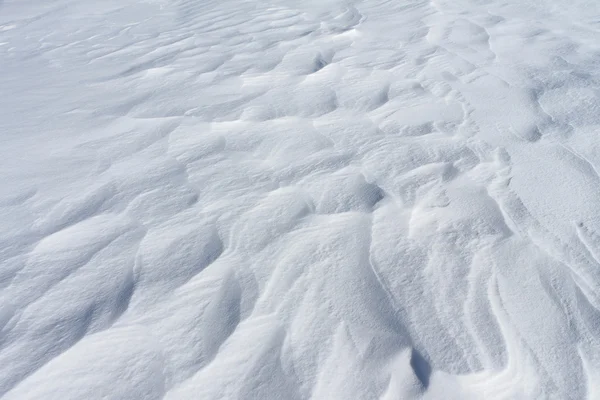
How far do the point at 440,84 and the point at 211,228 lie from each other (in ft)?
4.45

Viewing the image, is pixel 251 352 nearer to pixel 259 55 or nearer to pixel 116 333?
pixel 116 333

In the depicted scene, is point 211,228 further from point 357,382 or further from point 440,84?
point 440,84

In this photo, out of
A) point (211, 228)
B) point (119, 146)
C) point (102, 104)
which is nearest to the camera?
point (211, 228)

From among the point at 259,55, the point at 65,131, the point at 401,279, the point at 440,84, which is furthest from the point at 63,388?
the point at 259,55

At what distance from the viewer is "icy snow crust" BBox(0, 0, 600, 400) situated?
1.20 meters

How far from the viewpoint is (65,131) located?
2.37m

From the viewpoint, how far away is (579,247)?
4.67 ft

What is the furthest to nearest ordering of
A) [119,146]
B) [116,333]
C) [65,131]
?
1. [65,131]
2. [119,146]
3. [116,333]

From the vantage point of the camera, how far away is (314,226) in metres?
1.60

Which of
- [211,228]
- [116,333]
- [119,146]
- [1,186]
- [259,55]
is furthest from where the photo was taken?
[259,55]

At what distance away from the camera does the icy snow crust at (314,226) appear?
1199 mm

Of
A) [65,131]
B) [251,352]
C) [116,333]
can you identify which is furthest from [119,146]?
[251,352]

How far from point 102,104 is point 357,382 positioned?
201 cm

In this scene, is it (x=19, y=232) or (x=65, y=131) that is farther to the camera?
(x=65, y=131)
